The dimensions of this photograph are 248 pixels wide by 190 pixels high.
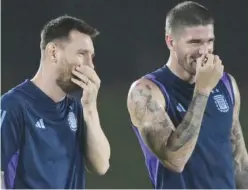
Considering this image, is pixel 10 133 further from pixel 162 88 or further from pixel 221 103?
pixel 221 103

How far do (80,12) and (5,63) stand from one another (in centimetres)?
38

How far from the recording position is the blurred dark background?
2.40m

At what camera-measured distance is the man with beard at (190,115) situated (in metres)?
1.57

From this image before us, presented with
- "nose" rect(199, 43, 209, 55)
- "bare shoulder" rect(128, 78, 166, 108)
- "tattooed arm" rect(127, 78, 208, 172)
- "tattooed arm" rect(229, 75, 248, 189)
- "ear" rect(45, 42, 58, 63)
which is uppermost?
"ear" rect(45, 42, 58, 63)

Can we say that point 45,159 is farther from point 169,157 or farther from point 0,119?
point 169,157

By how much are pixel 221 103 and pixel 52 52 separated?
527 millimetres

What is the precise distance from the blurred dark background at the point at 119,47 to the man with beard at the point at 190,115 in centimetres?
74

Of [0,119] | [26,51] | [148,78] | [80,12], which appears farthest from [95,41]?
[0,119]

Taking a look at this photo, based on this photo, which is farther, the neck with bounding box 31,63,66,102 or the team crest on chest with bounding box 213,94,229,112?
the team crest on chest with bounding box 213,94,229,112

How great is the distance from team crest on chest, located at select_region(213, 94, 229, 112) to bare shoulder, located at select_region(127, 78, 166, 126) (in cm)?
16

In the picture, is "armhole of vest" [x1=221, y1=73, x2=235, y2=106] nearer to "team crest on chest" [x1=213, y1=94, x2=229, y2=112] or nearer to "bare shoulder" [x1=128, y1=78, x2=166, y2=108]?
"team crest on chest" [x1=213, y1=94, x2=229, y2=112]

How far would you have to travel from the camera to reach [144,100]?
64.2 inches

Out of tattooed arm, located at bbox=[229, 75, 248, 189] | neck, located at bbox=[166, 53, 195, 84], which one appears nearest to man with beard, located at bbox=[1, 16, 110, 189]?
neck, located at bbox=[166, 53, 195, 84]

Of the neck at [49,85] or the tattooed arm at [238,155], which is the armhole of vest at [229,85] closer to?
the tattooed arm at [238,155]
